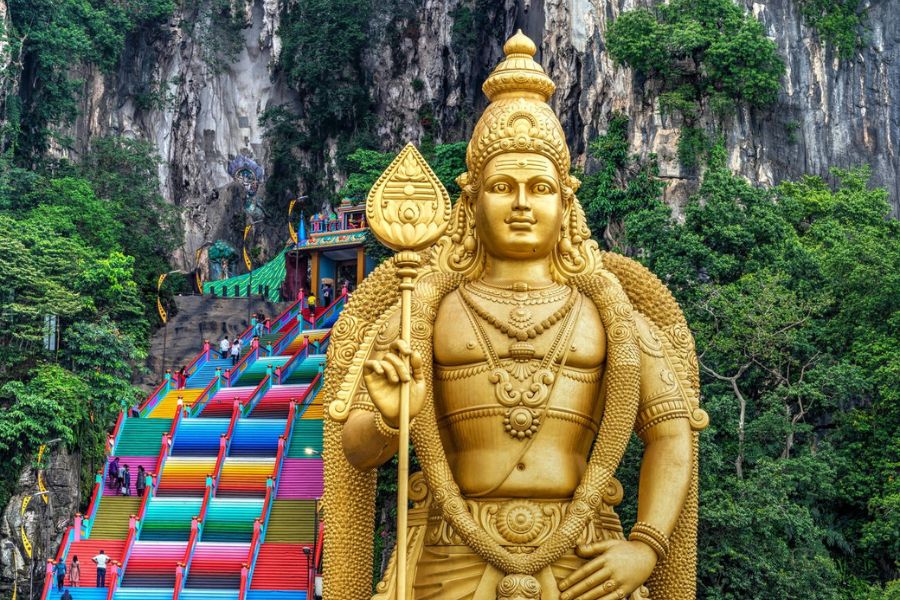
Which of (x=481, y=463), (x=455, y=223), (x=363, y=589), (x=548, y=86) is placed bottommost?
(x=363, y=589)

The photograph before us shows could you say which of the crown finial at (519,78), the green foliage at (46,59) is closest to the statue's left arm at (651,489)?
the crown finial at (519,78)

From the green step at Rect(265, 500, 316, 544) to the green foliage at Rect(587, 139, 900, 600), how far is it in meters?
5.57

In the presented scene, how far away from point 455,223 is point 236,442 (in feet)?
47.2

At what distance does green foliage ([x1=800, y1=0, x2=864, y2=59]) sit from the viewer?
2820 centimetres

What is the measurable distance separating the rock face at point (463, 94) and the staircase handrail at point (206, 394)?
316 inches

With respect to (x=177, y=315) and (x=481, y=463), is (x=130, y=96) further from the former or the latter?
(x=481, y=463)

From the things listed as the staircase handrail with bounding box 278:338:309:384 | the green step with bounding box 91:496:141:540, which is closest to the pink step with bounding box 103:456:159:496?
the green step with bounding box 91:496:141:540

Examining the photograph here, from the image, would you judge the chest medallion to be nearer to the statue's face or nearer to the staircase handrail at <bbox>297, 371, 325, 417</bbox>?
the statue's face

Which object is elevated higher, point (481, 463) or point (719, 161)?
point (719, 161)

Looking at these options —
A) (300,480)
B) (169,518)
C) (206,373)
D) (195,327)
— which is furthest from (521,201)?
(195,327)

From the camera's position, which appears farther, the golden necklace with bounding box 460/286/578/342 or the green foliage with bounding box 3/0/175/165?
Result: the green foliage with bounding box 3/0/175/165

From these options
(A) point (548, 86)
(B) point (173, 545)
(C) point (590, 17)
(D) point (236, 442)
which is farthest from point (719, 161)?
(A) point (548, 86)

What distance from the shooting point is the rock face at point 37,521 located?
75.7 ft

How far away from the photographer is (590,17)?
93.6 feet
